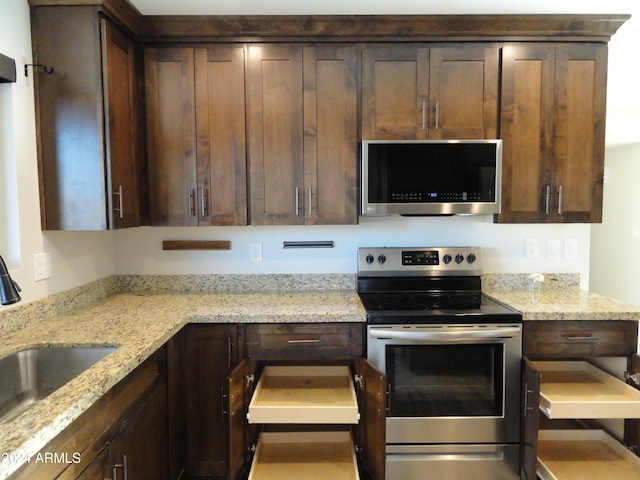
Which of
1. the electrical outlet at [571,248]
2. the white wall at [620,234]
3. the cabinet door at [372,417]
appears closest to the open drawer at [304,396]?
the cabinet door at [372,417]

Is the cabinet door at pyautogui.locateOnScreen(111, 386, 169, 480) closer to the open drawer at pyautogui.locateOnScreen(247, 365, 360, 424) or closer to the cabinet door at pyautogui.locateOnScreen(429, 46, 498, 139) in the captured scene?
the open drawer at pyautogui.locateOnScreen(247, 365, 360, 424)

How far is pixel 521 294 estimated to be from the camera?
2.34 metres

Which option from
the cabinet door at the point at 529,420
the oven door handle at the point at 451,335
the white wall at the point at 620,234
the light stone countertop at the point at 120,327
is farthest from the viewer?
the white wall at the point at 620,234

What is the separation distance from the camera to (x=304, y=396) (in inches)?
77.9

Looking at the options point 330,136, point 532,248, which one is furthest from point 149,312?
point 532,248

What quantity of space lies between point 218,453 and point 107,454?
2.81 feet

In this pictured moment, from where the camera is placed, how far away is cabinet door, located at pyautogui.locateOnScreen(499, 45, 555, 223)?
2.15m

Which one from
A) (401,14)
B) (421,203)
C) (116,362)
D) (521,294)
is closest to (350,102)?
(401,14)

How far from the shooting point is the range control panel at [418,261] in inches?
93.9

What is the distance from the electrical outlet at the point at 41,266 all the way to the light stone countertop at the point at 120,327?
0.20 metres

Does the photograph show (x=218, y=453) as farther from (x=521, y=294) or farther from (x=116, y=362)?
(x=521, y=294)

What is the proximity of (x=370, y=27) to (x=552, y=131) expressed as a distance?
3.65 feet

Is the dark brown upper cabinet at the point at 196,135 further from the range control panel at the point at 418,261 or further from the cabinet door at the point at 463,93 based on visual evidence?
the cabinet door at the point at 463,93

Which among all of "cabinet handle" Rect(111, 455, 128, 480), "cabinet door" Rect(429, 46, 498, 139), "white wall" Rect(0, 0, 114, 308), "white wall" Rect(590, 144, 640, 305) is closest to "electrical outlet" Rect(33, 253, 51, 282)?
"white wall" Rect(0, 0, 114, 308)
